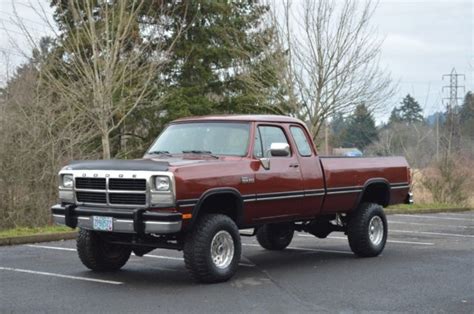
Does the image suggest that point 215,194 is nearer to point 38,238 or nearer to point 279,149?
point 279,149

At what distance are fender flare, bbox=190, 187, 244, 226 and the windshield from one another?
669 millimetres

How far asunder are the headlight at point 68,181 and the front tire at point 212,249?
168 cm

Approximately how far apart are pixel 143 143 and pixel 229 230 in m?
18.2

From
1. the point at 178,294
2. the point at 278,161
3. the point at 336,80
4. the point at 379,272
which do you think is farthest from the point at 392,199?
the point at 336,80

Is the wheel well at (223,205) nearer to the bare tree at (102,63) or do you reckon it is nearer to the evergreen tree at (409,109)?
the bare tree at (102,63)

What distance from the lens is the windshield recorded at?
30.1 feet

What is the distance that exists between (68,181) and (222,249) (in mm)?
2118

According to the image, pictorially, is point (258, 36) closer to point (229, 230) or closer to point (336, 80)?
point (336, 80)

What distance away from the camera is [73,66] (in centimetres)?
1942

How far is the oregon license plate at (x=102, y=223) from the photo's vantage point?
8102 mm

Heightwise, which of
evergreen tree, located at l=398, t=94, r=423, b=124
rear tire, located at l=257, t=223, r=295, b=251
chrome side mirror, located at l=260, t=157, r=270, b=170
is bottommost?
rear tire, located at l=257, t=223, r=295, b=251

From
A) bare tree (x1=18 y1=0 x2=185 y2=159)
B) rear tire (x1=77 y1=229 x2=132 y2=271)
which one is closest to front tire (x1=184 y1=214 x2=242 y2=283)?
rear tire (x1=77 y1=229 x2=132 y2=271)

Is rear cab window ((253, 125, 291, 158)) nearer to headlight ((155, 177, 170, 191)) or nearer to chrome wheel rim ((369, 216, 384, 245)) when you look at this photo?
headlight ((155, 177, 170, 191))

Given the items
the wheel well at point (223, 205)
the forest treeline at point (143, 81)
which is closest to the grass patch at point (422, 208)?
the forest treeline at point (143, 81)
